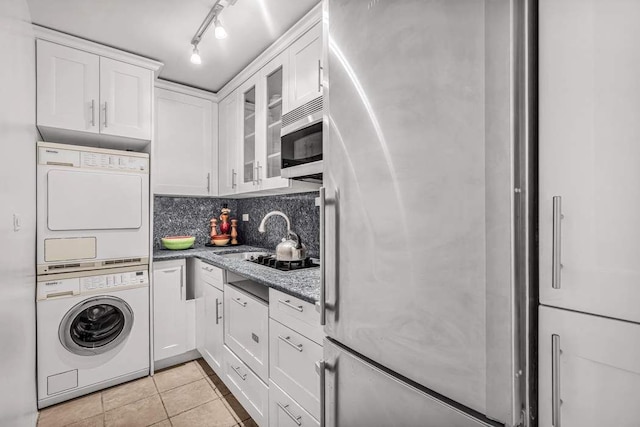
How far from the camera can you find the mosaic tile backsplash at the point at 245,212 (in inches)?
93.1

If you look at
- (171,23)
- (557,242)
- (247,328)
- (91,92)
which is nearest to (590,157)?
(557,242)

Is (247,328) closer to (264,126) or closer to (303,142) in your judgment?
(303,142)

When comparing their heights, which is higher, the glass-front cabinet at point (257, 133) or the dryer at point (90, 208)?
the glass-front cabinet at point (257, 133)

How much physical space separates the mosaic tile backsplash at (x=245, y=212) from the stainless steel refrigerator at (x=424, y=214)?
1.32m

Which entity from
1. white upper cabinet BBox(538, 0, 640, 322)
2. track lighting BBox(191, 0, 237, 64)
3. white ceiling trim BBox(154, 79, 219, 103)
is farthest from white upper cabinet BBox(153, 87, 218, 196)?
white upper cabinet BBox(538, 0, 640, 322)

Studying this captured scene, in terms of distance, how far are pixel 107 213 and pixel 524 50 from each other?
2554 millimetres

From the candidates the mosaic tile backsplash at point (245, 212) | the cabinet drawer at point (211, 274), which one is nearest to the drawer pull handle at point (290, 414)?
the cabinet drawer at point (211, 274)

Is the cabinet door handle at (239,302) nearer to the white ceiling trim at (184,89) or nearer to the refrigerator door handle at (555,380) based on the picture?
the refrigerator door handle at (555,380)

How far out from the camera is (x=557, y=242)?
1.86 ft

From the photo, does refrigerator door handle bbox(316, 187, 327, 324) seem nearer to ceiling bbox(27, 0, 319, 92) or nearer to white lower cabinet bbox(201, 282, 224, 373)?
white lower cabinet bbox(201, 282, 224, 373)

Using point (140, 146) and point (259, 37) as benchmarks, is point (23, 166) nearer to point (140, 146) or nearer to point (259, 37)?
point (140, 146)

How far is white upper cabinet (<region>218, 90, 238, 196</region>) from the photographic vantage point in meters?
2.67

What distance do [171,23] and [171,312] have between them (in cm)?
219

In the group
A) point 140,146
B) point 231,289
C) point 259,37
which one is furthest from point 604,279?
point 140,146
